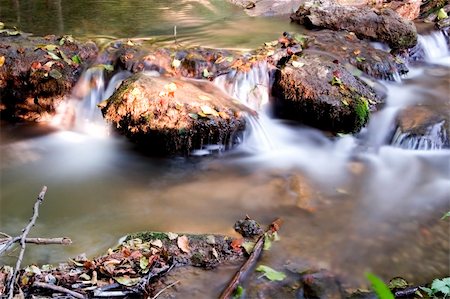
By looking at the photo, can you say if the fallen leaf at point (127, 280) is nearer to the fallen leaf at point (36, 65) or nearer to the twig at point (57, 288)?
the twig at point (57, 288)

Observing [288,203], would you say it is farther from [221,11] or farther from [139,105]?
[221,11]

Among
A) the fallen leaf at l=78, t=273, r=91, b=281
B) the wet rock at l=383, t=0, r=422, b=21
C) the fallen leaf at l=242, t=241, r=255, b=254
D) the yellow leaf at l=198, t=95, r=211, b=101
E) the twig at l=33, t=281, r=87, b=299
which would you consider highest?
the wet rock at l=383, t=0, r=422, b=21

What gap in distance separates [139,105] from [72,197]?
1.49 metres

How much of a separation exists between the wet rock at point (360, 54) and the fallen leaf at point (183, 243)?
493 cm

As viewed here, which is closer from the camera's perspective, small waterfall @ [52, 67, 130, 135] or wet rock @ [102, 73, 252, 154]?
wet rock @ [102, 73, 252, 154]

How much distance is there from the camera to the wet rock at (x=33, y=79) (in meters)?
6.59

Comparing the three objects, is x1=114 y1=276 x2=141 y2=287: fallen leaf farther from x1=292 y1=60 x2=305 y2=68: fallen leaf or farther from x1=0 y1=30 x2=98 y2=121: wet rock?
x1=292 y1=60 x2=305 y2=68: fallen leaf

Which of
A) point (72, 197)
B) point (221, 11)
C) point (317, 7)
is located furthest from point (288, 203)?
point (221, 11)

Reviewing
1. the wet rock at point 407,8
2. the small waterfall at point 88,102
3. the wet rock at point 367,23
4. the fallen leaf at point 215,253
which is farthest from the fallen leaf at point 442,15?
the fallen leaf at point 215,253

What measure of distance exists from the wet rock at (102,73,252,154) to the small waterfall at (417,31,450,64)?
18.9 ft

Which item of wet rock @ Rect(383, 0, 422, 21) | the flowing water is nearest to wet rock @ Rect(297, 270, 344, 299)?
the flowing water

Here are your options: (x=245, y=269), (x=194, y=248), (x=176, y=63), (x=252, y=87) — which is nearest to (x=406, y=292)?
(x=245, y=269)

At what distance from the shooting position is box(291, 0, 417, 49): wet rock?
917 centimetres

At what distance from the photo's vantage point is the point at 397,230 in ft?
14.9
